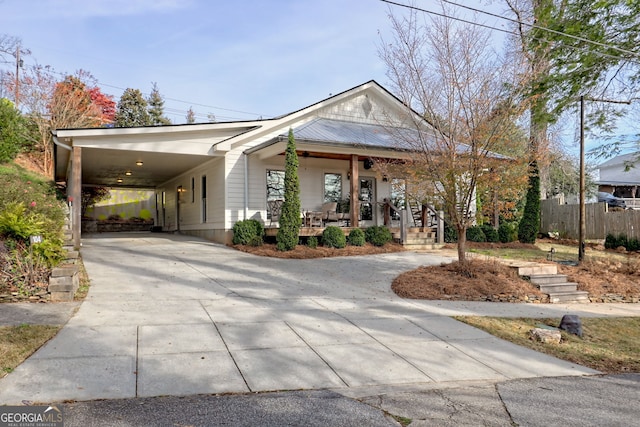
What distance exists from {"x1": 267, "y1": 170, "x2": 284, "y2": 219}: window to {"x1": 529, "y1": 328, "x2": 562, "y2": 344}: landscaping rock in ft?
34.2

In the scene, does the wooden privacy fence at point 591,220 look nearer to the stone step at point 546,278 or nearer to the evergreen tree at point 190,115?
the stone step at point 546,278

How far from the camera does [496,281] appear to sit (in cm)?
853

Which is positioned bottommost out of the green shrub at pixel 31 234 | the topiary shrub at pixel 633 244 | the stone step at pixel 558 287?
the stone step at pixel 558 287

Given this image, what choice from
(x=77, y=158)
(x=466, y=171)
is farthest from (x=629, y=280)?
(x=77, y=158)

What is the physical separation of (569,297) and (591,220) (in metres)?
10.6

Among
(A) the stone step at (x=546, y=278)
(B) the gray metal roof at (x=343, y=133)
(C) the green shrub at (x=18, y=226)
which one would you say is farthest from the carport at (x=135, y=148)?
(A) the stone step at (x=546, y=278)

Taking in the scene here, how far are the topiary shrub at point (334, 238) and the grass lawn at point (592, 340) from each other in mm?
6368

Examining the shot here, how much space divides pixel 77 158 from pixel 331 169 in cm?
849

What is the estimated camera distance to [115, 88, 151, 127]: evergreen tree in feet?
125

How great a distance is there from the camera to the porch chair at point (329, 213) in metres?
14.0

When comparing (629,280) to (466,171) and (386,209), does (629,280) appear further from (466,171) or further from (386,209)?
(386,209)

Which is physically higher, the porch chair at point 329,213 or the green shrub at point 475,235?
the porch chair at point 329,213

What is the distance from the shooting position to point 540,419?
338cm

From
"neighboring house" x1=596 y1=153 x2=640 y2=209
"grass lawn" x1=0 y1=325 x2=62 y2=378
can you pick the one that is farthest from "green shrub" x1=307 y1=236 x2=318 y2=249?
"neighboring house" x1=596 y1=153 x2=640 y2=209
